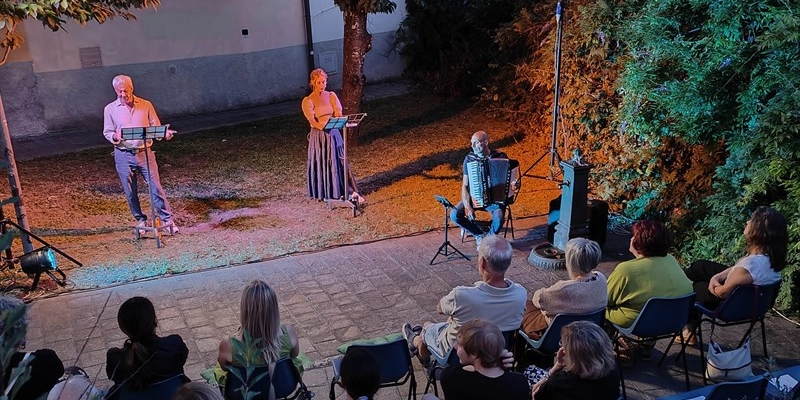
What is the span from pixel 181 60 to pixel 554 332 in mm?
11230

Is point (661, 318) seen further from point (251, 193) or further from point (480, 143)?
point (251, 193)

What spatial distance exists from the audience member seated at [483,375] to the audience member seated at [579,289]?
1121mm

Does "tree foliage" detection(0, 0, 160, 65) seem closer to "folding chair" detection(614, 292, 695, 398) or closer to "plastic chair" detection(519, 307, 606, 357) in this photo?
"plastic chair" detection(519, 307, 606, 357)

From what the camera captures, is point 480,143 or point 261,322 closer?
point 261,322

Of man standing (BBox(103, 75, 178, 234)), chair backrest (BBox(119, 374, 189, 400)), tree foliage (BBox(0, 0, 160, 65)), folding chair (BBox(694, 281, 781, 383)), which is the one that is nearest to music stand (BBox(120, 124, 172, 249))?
man standing (BBox(103, 75, 178, 234))

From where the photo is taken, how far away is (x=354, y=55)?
12.0 metres

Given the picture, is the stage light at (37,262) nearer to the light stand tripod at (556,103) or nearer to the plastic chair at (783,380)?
the light stand tripod at (556,103)

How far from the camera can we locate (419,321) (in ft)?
21.1

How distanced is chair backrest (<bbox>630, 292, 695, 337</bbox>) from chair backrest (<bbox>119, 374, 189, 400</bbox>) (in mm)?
3018

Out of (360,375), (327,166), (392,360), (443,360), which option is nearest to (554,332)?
(443,360)

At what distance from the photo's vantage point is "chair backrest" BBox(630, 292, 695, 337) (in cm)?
503

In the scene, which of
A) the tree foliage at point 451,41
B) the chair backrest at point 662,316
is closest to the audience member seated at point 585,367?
the chair backrest at point 662,316

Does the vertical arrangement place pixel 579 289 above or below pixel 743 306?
above

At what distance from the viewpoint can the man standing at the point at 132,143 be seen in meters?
7.96
